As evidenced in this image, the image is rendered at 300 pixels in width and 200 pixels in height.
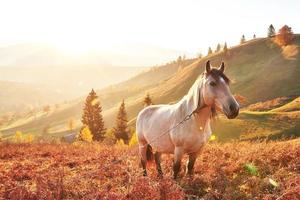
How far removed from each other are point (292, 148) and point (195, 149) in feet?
12.1

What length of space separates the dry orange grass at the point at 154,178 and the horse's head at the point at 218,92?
190 centimetres

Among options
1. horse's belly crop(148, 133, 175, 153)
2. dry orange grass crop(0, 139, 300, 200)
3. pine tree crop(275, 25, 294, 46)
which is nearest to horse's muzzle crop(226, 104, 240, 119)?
dry orange grass crop(0, 139, 300, 200)

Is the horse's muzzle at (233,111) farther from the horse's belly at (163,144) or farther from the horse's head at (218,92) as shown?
the horse's belly at (163,144)

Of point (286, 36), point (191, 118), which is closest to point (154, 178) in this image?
point (191, 118)

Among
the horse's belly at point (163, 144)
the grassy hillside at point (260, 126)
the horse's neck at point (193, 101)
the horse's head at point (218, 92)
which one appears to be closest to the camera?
the horse's head at point (218, 92)

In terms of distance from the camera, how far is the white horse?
9438 mm

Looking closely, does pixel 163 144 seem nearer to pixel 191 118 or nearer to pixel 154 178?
pixel 191 118

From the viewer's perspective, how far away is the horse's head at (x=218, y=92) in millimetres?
8898

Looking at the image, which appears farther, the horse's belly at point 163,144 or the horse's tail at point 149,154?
the horse's tail at point 149,154

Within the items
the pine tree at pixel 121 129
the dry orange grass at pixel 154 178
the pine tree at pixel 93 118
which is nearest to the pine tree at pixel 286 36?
the pine tree at pixel 93 118

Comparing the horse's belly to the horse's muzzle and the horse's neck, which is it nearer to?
the horse's neck

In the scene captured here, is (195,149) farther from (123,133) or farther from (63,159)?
(123,133)

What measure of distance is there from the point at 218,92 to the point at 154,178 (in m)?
2.65

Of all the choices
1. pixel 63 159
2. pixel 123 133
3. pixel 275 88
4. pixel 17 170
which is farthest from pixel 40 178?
pixel 275 88
